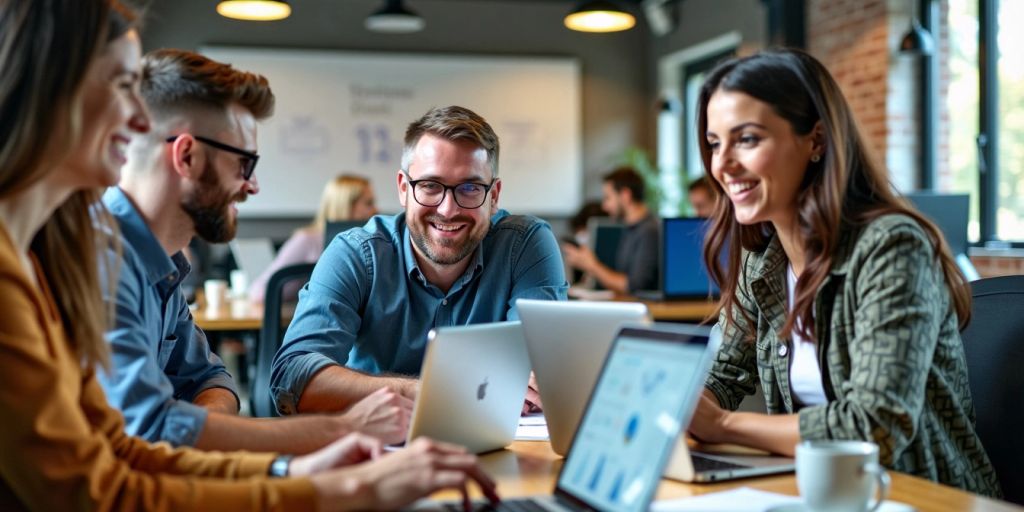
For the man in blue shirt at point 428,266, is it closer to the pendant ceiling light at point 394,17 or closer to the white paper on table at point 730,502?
the white paper on table at point 730,502

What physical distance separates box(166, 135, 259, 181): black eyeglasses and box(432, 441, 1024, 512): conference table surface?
625 millimetres

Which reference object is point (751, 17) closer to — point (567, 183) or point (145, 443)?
point (567, 183)

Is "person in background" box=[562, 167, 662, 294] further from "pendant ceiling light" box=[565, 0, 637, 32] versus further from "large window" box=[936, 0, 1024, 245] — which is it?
"large window" box=[936, 0, 1024, 245]

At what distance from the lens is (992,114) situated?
541 cm

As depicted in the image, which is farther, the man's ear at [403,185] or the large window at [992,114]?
the large window at [992,114]

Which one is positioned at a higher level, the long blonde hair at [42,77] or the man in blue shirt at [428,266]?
the long blonde hair at [42,77]

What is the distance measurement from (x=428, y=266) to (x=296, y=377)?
41 centimetres

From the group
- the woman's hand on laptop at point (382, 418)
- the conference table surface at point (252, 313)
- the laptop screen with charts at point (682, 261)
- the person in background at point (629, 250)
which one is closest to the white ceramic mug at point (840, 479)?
the woman's hand on laptop at point (382, 418)

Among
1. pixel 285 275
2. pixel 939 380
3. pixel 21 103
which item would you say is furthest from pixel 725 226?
pixel 285 275

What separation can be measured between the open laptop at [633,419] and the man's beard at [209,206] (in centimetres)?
73

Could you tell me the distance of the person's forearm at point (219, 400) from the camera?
1.81m

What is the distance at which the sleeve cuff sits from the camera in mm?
1942

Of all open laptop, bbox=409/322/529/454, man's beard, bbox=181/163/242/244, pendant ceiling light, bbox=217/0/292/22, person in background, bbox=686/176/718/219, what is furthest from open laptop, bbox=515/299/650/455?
person in background, bbox=686/176/718/219

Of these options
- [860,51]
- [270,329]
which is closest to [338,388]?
[270,329]
